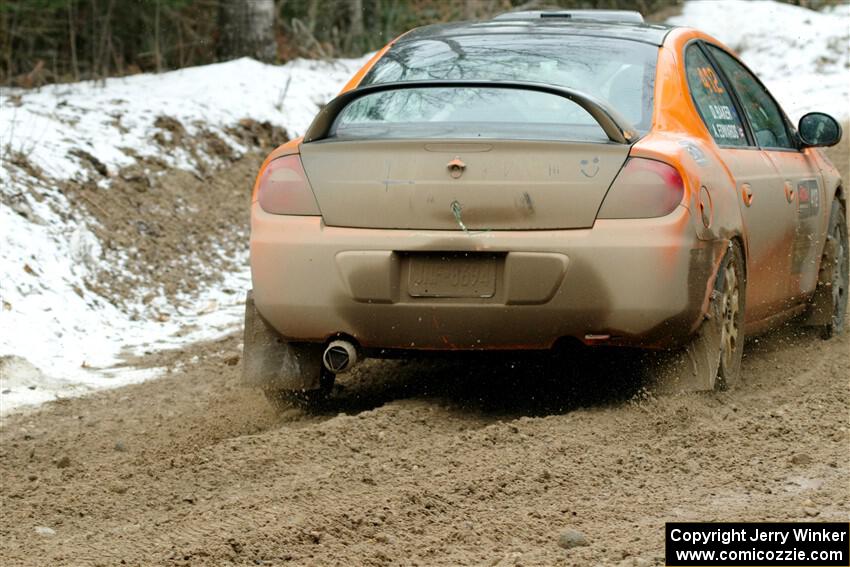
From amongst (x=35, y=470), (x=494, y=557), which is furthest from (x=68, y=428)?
(x=494, y=557)

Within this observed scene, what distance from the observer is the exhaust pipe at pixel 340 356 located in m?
5.40

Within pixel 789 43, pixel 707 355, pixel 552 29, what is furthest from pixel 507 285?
pixel 789 43

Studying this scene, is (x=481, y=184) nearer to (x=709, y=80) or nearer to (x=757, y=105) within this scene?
(x=709, y=80)

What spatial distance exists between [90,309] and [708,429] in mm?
4821

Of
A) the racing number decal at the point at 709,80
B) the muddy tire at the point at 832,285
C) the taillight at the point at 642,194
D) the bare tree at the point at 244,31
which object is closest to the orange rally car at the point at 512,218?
the taillight at the point at 642,194

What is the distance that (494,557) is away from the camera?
3766mm

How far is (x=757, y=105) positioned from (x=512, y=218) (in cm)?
224

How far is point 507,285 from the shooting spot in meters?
5.09

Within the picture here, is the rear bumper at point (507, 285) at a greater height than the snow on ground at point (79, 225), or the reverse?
the rear bumper at point (507, 285)

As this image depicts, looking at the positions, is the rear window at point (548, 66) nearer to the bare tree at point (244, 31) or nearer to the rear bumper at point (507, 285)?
the rear bumper at point (507, 285)

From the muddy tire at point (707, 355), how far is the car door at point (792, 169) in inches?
41.3

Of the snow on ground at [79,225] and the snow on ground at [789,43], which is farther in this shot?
the snow on ground at [789,43]

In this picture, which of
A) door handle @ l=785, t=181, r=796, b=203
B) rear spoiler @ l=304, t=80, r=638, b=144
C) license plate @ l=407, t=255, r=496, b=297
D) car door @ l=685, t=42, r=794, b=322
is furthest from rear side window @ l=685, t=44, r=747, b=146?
license plate @ l=407, t=255, r=496, b=297

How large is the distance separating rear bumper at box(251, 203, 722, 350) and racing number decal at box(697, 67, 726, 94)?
112 cm
